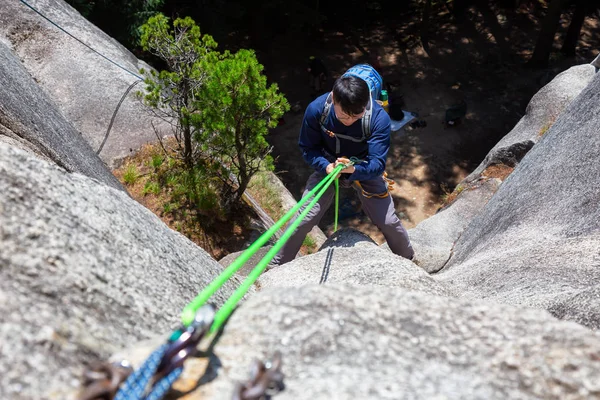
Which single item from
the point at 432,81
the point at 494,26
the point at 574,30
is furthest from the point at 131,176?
the point at 494,26

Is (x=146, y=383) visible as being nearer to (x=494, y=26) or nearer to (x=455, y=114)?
(x=455, y=114)

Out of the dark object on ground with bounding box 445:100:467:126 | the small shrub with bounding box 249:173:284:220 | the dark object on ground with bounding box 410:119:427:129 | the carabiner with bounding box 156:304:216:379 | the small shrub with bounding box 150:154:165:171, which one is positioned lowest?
the dark object on ground with bounding box 445:100:467:126

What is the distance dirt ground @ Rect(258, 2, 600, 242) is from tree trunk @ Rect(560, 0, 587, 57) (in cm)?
42

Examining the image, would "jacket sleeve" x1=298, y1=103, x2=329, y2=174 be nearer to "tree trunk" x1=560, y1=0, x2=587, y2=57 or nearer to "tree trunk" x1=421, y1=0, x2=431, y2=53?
"tree trunk" x1=421, y1=0, x2=431, y2=53

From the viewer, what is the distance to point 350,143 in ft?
19.0

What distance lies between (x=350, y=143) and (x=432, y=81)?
46.0ft

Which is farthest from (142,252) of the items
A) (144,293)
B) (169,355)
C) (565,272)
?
(565,272)

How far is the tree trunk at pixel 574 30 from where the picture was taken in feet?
60.5

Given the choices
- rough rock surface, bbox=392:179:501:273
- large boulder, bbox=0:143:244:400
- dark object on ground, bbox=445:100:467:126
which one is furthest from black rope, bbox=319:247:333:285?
dark object on ground, bbox=445:100:467:126

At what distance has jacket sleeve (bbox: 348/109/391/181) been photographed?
5516 millimetres

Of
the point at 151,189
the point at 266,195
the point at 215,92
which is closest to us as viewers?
the point at 215,92

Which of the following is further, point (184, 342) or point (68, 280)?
point (68, 280)

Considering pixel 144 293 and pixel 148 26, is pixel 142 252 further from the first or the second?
pixel 148 26

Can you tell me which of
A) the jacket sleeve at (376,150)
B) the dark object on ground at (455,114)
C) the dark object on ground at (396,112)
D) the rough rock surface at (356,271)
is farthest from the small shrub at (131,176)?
the dark object on ground at (455,114)
